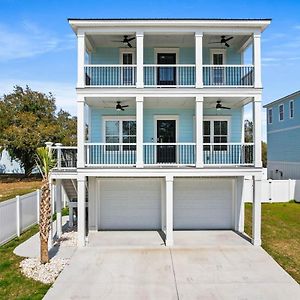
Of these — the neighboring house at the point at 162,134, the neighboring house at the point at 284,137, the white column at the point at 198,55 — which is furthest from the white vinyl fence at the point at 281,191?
the white column at the point at 198,55

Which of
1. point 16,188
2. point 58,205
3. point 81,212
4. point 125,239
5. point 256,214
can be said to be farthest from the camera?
point 16,188

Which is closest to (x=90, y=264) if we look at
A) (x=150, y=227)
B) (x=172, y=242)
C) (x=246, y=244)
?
(x=172, y=242)

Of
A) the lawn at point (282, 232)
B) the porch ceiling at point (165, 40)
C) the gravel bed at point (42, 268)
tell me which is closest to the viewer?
the gravel bed at point (42, 268)

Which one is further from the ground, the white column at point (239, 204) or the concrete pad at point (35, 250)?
the white column at point (239, 204)

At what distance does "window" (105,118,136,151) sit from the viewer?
591 inches

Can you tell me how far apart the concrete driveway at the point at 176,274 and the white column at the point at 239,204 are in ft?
7.39

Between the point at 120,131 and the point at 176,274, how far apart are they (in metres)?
7.43

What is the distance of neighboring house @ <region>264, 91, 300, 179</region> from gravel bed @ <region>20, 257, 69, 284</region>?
20170 mm

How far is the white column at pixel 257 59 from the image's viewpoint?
12.9m

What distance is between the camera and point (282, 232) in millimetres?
14406

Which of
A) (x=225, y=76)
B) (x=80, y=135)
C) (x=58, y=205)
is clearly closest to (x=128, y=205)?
(x=58, y=205)

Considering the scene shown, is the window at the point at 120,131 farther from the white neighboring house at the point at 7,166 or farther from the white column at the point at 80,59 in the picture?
the white neighboring house at the point at 7,166

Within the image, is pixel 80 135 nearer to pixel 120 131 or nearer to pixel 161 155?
pixel 120 131

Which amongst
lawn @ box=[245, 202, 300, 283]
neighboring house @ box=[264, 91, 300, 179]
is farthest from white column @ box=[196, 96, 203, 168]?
neighboring house @ box=[264, 91, 300, 179]
